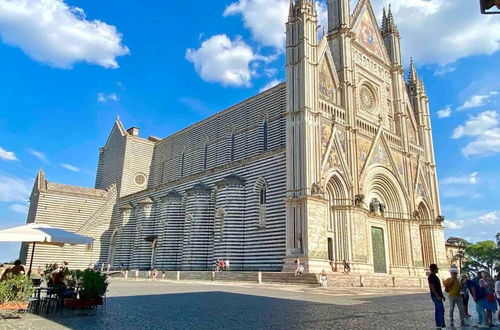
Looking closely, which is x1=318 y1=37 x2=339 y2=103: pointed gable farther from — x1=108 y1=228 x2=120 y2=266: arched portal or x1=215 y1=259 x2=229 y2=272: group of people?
x1=108 y1=228 x2=120 y2=266: arched portal

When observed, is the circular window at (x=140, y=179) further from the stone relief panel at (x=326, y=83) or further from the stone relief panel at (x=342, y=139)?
the stone relief panel at (x=342, y=139)

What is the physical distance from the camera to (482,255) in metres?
51.6

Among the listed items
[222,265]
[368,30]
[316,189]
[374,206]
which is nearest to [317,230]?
[316,189]

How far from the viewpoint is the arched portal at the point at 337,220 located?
2331cm

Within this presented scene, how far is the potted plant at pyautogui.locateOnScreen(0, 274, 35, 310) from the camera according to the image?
294 inches

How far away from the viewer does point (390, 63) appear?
33.5m

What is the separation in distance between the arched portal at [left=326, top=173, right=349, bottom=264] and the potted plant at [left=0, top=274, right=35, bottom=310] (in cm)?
1825

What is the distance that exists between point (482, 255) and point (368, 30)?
36.7 m

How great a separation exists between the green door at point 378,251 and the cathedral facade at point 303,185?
0.41ft


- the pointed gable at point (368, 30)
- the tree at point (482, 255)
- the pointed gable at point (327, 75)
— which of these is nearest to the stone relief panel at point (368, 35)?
the pointed gable at point (368, 30)

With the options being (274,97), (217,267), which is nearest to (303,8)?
(274,97)

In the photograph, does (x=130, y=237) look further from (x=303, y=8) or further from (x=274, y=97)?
(x=303, y=8)

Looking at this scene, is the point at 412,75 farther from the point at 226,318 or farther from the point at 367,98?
the point at 226,318

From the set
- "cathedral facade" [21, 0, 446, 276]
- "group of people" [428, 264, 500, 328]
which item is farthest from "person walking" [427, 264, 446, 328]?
"cathedral facade" [21, 0, 446, 276]
